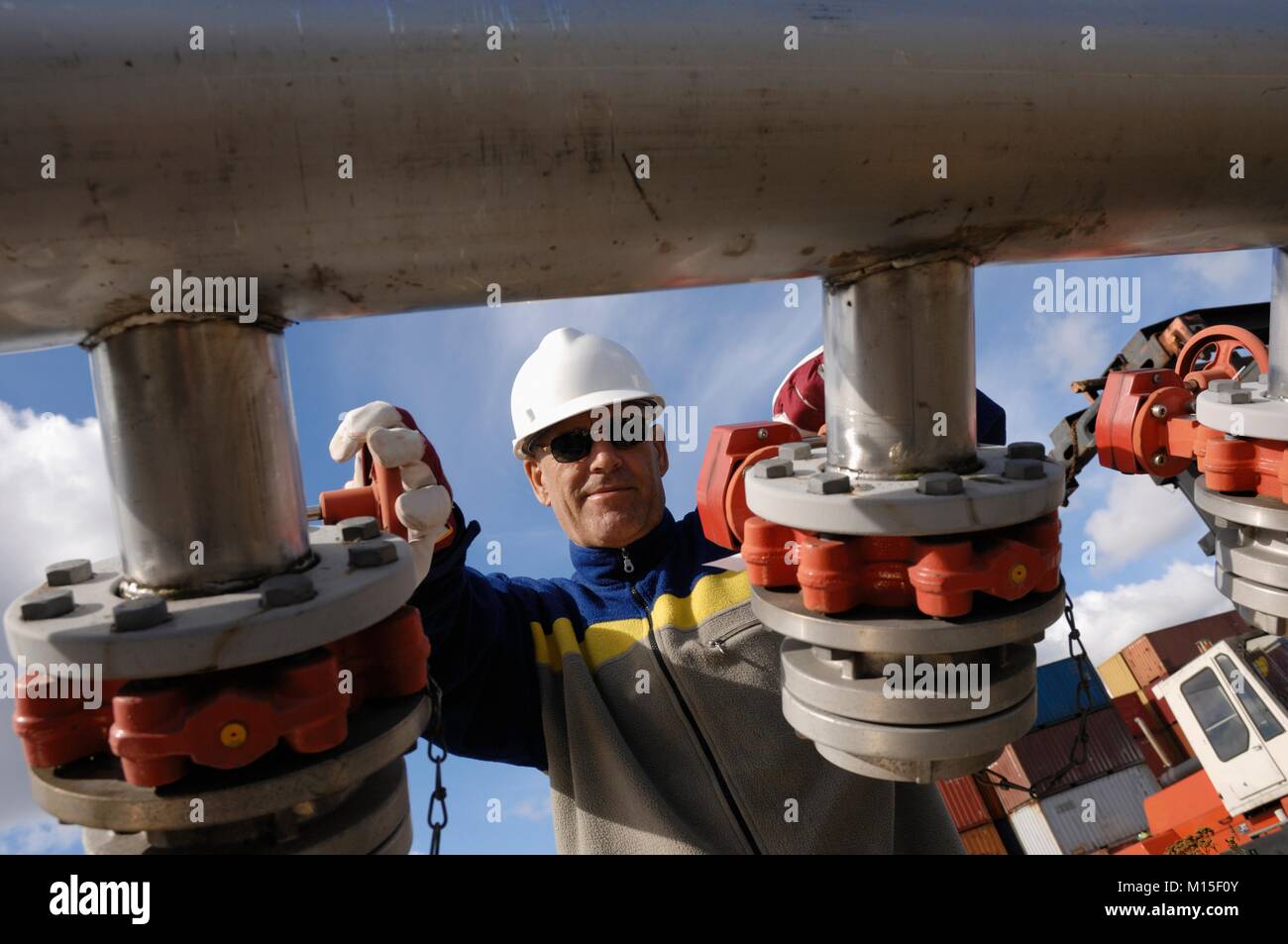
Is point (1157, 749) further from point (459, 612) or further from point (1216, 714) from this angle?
point (459, 612)

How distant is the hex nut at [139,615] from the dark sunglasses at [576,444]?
5.41 feet

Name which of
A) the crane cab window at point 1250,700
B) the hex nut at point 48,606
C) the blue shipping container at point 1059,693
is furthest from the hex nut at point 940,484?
the blue shipping container at point 1059,693

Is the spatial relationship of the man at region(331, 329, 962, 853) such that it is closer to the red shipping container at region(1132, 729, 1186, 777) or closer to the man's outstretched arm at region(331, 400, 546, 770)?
the man's outstretched arm at region(331, 400, 546, 770)

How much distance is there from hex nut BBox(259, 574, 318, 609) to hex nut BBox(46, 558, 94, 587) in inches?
12.0

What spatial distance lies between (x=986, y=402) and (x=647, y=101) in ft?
6.07

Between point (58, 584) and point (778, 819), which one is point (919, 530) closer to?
Answer: point (58, 584)

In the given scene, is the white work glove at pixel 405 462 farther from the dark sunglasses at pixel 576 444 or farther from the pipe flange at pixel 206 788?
the dark sunglasses at pixel 576 444

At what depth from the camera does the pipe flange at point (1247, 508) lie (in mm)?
1607

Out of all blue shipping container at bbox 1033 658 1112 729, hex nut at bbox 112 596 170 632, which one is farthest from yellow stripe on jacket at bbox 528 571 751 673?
blue shipping container at bbox 1033 658 1112 729

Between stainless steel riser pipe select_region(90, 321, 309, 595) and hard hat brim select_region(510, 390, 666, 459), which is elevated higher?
stainless steel riser pipe select_region(90, 321, 309, 595)

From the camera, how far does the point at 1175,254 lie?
140cm

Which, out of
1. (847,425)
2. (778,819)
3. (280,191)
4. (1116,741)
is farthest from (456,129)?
(1116,741)

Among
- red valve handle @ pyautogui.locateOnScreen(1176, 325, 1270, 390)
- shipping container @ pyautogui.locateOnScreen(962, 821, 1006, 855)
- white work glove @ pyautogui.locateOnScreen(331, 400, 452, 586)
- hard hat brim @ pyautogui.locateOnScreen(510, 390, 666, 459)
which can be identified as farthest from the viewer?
shipping container @ pyautogui.locateOnScreen(962, 821, 1006, 855)

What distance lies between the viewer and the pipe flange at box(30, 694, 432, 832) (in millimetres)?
948
